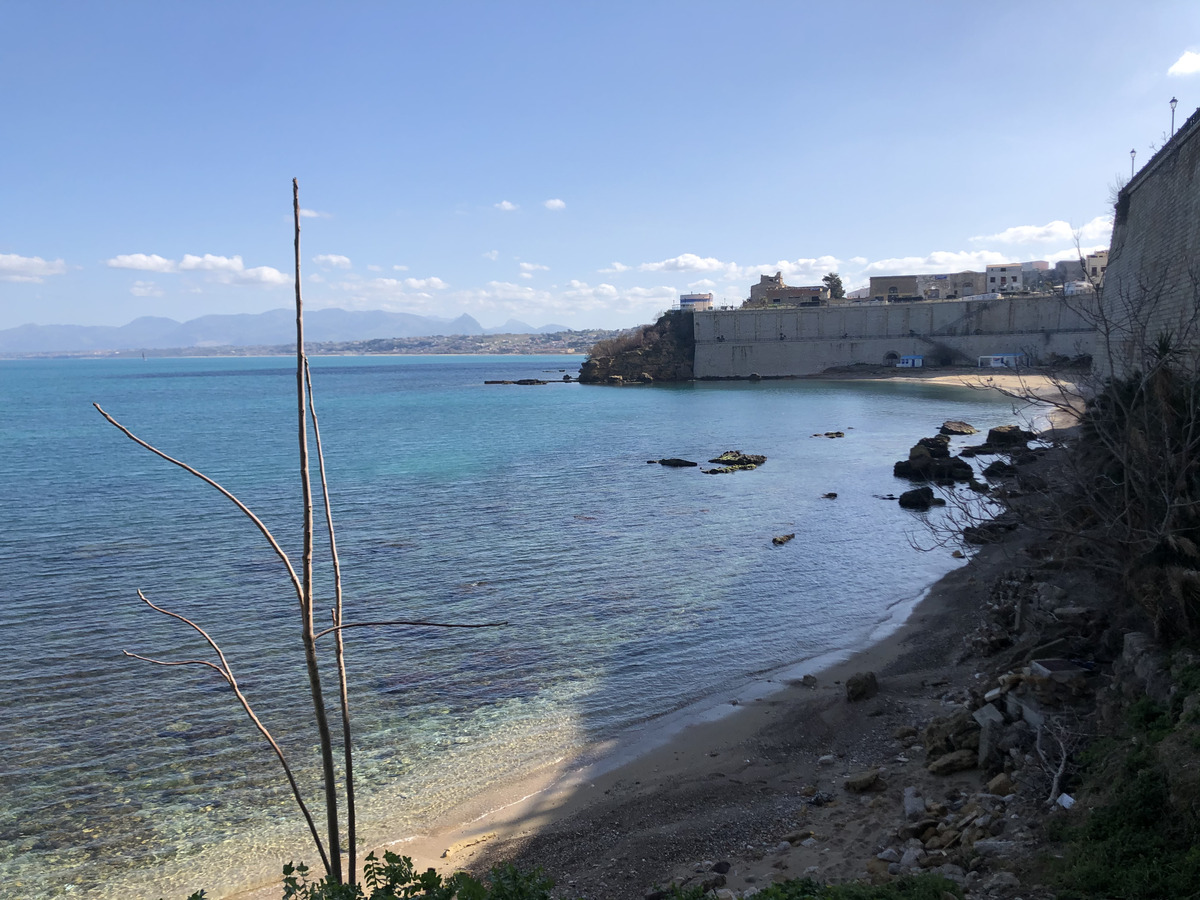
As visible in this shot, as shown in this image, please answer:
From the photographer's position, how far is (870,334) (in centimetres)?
9581

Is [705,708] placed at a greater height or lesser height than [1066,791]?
lesser

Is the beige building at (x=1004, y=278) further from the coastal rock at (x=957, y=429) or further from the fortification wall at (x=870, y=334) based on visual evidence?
the coastal rock at (x=957, y=429)

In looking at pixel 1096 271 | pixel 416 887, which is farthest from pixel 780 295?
pixel 416 887

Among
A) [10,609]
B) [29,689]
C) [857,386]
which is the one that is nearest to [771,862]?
[29,689]

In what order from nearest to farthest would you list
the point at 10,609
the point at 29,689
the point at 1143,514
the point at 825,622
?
1. the point at 1143,514
2. the point at 29,689
3. the point at 825,622
4. the point at 10,609

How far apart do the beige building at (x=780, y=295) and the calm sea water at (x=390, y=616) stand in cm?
7531

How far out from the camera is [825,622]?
15641 millimetres

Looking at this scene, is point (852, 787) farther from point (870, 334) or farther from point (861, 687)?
point (870, 334)

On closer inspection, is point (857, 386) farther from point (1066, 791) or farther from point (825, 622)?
point (1066, 791)

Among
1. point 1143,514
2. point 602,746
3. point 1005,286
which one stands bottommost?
point 602,746

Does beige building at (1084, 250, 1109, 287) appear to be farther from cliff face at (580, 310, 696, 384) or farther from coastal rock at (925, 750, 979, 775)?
cliff face at (580, 310, 696, 384)

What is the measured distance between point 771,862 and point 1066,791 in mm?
2779

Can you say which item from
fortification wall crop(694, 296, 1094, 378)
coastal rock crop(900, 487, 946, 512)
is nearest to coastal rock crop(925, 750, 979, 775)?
coastal rock crop(900, 487, 946, 512)

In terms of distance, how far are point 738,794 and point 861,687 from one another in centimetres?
321
